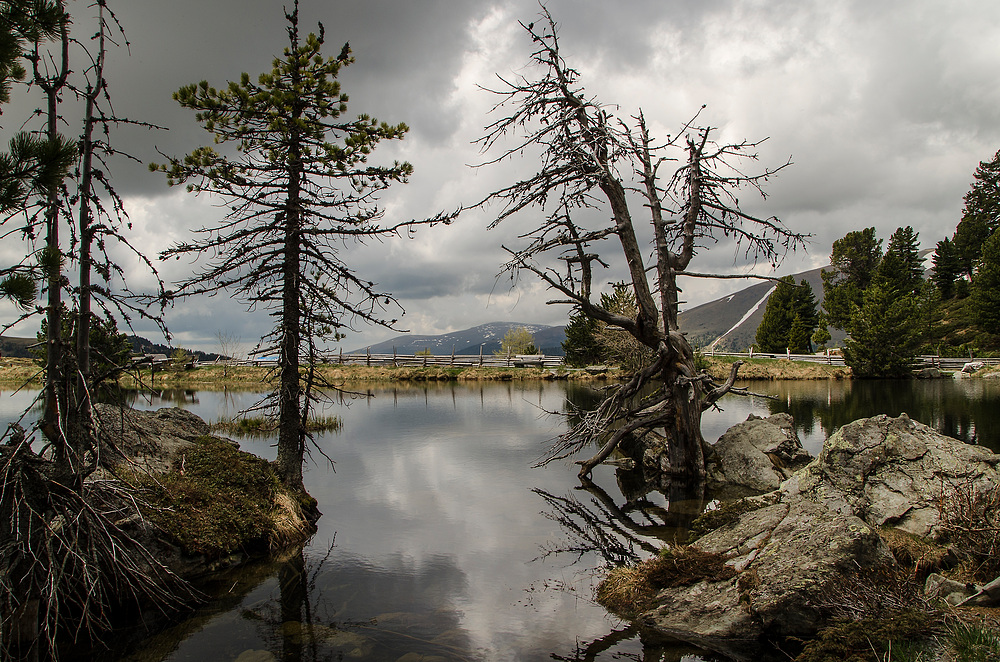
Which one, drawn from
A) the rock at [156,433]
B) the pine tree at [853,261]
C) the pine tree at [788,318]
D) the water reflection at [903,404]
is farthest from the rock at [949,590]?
the pine tree at [853,261]

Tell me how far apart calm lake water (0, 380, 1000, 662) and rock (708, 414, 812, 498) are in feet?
6.67

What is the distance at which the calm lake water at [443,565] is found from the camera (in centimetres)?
612

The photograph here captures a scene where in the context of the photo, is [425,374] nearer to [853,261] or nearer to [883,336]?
[883,336]

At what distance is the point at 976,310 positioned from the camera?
51531 mm

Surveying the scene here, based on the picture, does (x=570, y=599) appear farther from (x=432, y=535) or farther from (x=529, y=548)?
(x=432, y=535)

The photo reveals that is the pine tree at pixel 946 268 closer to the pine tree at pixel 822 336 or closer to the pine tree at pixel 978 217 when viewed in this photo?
the pine tree at pixel 978 217

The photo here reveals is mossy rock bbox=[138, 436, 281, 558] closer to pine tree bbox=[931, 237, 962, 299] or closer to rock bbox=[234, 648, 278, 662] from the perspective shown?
rock bbox=[234, 648, 278, 662]

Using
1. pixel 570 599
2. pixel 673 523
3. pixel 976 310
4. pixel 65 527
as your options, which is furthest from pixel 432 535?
pixel 976 310

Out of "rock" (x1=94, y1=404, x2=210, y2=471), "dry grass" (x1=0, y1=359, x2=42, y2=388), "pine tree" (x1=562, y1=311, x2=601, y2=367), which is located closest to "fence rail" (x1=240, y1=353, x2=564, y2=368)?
"pine tree" (x1=562, y1=311, x2=601, y2=367)

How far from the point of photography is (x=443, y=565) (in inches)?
337

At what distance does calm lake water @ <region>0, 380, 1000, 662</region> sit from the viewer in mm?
6121

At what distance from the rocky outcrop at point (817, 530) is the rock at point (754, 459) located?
2.57 meters

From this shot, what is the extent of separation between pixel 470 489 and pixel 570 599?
6.14m

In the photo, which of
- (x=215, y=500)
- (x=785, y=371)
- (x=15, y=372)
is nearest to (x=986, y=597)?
(x=215, y=500)
